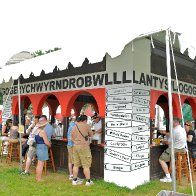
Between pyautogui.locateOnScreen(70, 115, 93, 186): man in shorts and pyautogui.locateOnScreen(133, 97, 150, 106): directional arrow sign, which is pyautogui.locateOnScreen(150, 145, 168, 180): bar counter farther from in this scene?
pyautogui.locateOnScreen(70, 115, 93, 186): man in shorts

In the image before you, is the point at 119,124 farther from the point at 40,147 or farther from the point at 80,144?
the point at 40,147

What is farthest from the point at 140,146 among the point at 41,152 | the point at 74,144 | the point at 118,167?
the point at 41,152

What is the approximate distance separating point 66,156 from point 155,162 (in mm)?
2281

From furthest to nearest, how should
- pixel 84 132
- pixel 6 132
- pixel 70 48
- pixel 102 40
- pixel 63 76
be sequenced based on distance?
1. pixel 6 132
2. pixel 63 76
3. pixel 84 132
4. pixel 70 48
5. pixel 102 40

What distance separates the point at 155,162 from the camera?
24.8ft

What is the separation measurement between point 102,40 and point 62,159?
4.16 m

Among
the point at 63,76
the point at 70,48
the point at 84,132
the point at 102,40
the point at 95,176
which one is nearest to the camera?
the point at 102,40

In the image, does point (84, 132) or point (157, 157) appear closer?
point (84, 132)

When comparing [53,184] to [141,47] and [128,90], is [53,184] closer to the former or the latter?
[128,90]

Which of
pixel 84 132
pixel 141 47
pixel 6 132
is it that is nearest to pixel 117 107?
pixel 84 132

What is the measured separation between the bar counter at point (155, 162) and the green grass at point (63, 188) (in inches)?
10.7

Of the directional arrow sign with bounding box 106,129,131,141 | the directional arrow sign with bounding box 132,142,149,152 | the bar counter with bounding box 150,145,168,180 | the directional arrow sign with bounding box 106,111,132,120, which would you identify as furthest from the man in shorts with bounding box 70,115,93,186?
the bar counter with bounding box 150,145,168,180

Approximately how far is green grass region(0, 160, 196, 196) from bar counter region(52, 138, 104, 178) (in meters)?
0.25

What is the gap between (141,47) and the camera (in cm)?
688
